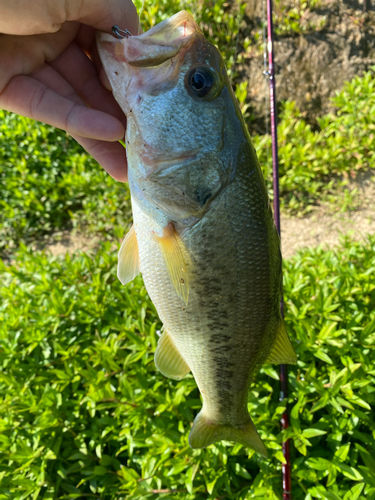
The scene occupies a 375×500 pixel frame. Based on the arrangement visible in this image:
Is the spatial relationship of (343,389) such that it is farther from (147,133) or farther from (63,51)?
(63,51)

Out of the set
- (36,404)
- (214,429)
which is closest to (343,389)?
(214,429)

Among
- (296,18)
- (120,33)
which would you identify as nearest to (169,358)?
(120,33)

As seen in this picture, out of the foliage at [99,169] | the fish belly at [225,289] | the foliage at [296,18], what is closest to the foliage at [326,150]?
the foliage at [99,169]

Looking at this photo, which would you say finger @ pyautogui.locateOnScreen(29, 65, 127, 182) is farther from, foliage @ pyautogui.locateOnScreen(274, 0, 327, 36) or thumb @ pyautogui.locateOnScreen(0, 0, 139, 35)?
foliage @ pyautogui.locateOnScreen(274, 0, 327, 36)

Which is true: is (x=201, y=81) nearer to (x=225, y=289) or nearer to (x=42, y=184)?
(x=225, y=289)

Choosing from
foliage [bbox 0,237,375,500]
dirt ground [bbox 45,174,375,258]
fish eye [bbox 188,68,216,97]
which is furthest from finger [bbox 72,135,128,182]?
dirt ground [bbox 45,174,375,258]

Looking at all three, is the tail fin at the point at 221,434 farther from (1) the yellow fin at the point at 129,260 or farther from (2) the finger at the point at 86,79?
(2) the finger at the point at 86,79
